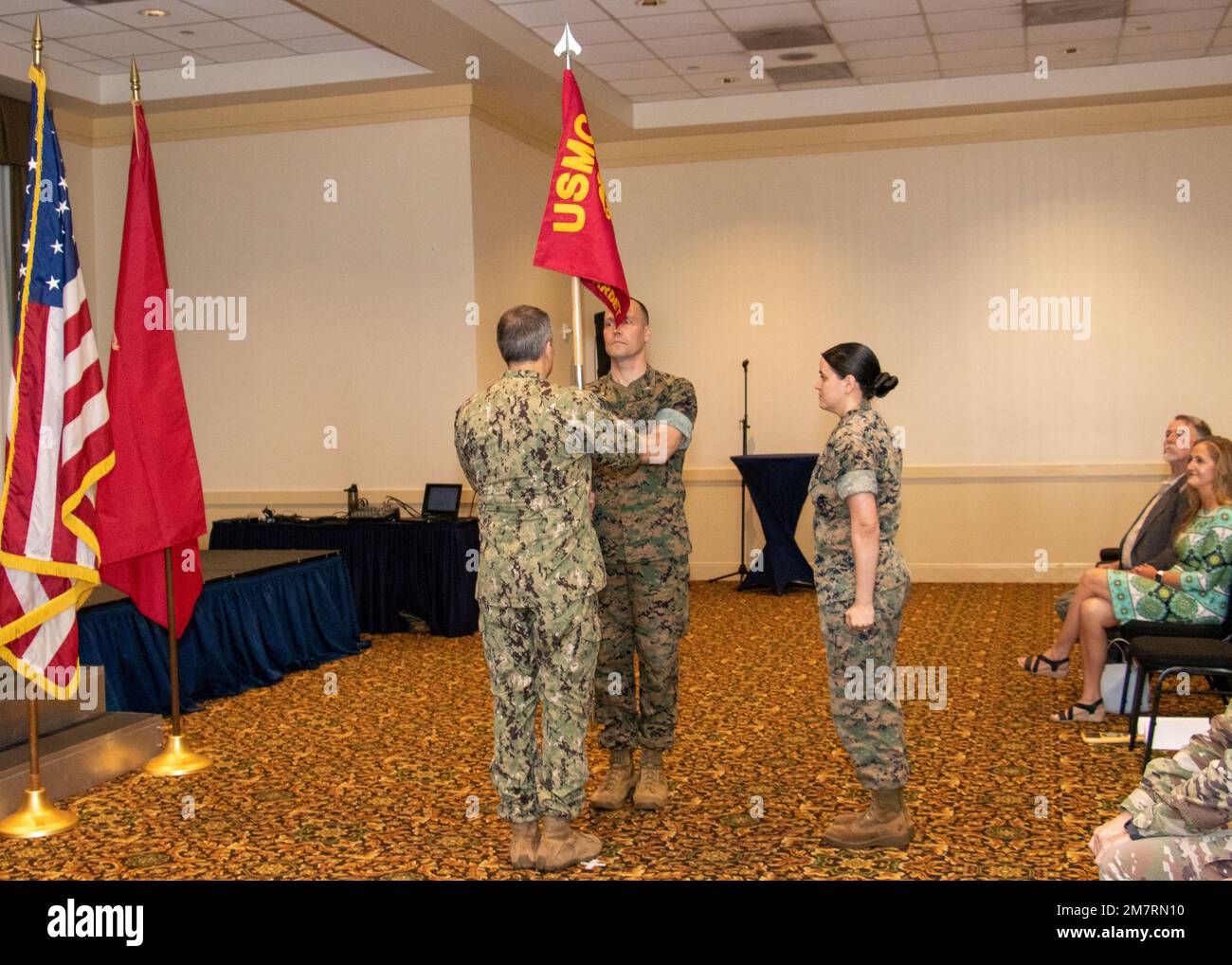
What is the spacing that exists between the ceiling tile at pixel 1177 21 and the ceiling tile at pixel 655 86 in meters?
2.90

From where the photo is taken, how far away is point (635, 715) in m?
4.15

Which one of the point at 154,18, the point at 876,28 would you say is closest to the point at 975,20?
the point at 876,28

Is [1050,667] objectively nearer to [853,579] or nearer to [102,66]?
[853,579]

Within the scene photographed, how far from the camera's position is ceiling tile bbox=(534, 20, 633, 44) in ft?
24.1

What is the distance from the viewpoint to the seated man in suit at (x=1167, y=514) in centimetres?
546

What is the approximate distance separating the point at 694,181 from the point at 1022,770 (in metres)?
6.30

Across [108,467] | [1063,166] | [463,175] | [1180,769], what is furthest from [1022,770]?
[1063,166]

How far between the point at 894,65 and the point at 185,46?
181 inches

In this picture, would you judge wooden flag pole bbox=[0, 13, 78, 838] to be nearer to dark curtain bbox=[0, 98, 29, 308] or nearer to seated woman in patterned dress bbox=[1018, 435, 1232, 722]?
seated woman in patterned dress bbox=[1018, 435, 1232, 722]

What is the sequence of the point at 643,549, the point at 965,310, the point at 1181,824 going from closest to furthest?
the point at 1181,824
the point at 643,549
the point at 965,310

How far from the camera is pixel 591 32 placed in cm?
751

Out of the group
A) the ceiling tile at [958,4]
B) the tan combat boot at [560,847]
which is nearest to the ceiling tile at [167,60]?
the ceiling tile at [958,4]

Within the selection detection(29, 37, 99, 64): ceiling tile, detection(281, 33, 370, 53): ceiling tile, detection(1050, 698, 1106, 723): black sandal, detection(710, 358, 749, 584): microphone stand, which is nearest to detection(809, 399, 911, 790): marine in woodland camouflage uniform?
detection(1050, 698, 1106, 723): black sandal

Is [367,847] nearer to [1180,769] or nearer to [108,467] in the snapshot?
[108,467]
